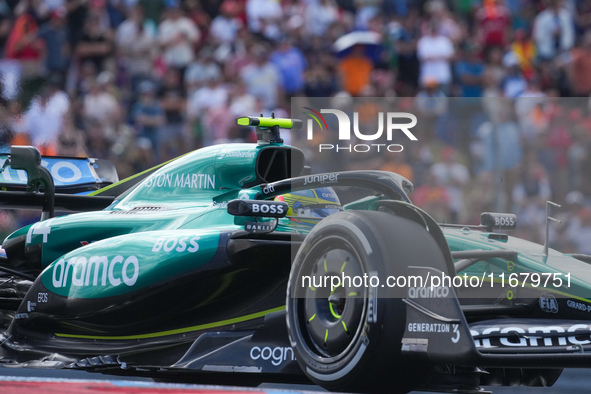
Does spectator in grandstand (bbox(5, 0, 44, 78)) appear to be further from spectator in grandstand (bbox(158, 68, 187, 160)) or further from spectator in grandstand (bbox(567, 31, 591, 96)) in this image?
spectator in grandstand (bbox(567, 31, 591, 96))

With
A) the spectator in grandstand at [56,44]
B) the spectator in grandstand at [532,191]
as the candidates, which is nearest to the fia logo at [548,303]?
the spectator in grandstand at [532,191]

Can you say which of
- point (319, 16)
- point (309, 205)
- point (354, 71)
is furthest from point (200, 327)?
point (319, 16)

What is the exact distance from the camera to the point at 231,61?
42.0 ft

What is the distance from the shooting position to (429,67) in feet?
38.9

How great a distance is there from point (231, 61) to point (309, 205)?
7919 millimetres

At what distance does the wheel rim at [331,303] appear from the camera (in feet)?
12.3

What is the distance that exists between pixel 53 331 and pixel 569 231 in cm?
306

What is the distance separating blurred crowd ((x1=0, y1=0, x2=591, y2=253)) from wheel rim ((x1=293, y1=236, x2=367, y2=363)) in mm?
5342

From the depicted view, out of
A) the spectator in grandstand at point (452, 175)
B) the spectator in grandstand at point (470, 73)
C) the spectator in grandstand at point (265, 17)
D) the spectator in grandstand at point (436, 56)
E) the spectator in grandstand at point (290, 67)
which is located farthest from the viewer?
the spectator in grandstand at point (265, 17)

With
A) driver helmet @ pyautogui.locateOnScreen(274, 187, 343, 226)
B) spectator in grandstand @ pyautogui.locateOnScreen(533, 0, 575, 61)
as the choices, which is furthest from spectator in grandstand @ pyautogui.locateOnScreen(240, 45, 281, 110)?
driver helmet @ pyautogui.locateOnScreen(274, 187, 343, 226)

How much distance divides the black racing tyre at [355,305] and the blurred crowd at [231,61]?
5.35m

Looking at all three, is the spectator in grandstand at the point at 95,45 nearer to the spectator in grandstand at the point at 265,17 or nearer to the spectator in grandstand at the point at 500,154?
the spectator in grandstand at the point at 265,17

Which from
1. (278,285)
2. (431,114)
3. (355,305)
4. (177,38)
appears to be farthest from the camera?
(177,38)

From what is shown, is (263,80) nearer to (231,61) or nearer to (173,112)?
(231,61)
